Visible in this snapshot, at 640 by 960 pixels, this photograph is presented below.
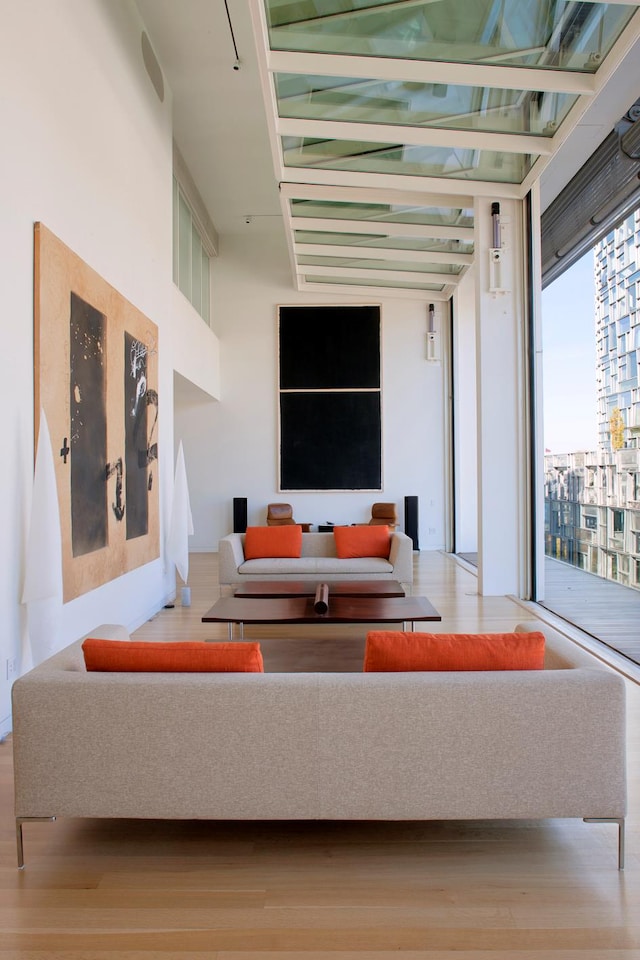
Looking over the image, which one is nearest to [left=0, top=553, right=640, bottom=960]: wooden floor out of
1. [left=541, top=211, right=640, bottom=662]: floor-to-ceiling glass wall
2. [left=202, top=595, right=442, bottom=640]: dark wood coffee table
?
[left=202, top=595, right=442, bottom=640]: dark wood coffee table

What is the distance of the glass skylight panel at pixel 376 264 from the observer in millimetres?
10062

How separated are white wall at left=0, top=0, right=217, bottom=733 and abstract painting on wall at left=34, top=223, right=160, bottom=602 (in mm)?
141

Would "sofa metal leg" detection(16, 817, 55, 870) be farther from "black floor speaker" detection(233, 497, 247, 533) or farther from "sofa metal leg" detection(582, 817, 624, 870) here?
"black floor speaker" detection(233, 497, 247, 533)

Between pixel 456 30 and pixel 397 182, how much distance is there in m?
2.22

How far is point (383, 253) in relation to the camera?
9289mm

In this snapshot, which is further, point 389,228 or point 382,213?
point 389,228

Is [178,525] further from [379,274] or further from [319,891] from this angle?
[379,274]

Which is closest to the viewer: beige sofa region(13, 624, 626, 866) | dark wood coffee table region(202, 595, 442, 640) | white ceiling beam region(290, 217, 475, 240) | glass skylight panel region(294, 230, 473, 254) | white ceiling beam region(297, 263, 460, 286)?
beige sofa region(13, 624, 626, 866)

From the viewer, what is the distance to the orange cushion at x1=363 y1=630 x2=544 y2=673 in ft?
7.98

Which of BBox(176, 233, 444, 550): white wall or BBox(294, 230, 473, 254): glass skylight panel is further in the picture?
BBox(176, 233, 444, 550): white wall

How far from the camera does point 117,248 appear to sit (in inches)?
216

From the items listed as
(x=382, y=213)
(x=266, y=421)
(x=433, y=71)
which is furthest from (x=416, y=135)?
(x=266, y=421)

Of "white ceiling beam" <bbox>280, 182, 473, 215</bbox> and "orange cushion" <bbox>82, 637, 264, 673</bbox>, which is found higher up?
"white ceiling beam" <bbox>280, 182, 473, 215</bbox>

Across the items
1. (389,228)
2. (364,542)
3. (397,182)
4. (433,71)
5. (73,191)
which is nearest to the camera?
(73,191)
